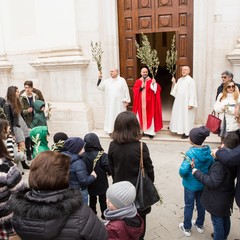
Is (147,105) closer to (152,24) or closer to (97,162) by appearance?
(152,24)

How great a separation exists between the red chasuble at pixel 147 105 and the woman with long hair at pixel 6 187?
16.5ft

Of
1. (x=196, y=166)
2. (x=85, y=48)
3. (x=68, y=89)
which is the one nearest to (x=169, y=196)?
(x=196, y=166)

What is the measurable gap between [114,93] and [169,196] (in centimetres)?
360

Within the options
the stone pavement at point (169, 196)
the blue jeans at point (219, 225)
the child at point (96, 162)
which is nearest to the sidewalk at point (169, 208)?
the stone pavement at point (169, 196)

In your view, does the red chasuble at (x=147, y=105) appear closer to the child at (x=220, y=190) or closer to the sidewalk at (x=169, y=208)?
the sidewalk at (x=169, y=208)

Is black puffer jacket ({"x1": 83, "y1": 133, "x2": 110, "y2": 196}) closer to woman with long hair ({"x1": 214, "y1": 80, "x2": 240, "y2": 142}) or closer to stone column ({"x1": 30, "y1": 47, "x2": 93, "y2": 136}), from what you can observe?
woman with long hair ({"x1": 214, "y1": 80, "x2": 240, "y2": 142})

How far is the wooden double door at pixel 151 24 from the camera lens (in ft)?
24.3

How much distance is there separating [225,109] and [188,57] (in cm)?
261

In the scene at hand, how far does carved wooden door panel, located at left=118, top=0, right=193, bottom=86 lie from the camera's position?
24.3 feet

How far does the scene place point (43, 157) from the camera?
1823 mm

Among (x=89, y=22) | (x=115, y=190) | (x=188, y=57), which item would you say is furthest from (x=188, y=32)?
(x=115, y=190)

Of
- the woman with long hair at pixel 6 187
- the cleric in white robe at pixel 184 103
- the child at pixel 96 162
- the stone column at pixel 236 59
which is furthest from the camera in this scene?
the cleric in white robe at pixel 184 103

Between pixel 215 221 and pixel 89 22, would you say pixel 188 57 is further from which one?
pixel 215 221

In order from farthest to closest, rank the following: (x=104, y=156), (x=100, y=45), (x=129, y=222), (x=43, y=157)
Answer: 1. (x=100, y=45)
2. (x=104, y=156)
3. (x=129, y=222)
4. (x=43, y=157)
